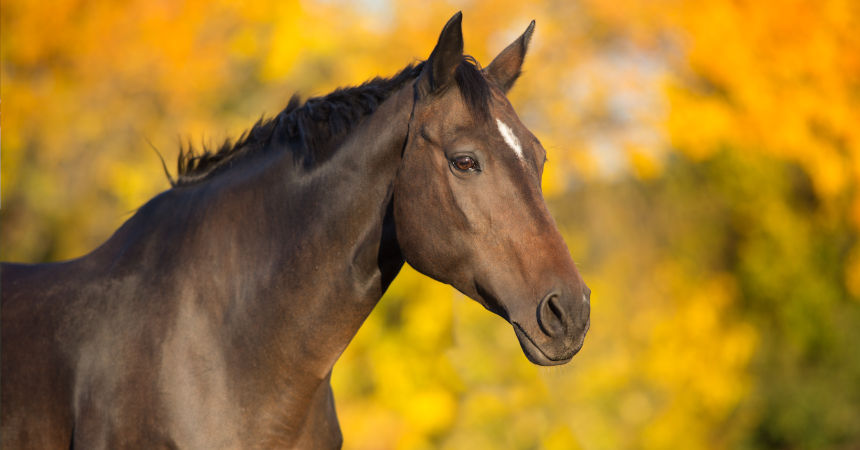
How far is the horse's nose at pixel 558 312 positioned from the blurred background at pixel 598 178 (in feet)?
21.0

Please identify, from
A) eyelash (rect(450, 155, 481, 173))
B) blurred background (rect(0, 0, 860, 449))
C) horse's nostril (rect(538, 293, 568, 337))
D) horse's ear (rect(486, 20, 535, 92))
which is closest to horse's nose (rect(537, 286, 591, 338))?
horse's nostril (rect(538, 293, 568, 337))

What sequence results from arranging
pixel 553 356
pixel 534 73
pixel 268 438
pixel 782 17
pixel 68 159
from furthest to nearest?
pixel 782 17 → pixel 534 73 → pixel 68 159 → pixel 268 438 → pixel 553 356

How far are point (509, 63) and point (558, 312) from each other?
1.17 metres

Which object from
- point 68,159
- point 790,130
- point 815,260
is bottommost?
point 815,260

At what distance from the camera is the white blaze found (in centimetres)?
256

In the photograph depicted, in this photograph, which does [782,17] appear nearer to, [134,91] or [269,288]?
[134,91]

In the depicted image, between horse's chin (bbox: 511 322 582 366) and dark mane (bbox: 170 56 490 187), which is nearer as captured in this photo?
horse's chin (bbox: 511 322 582 366)

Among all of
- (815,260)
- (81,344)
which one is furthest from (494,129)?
(815,260)

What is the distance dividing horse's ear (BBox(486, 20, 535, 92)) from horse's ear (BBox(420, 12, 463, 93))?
0.44 metres

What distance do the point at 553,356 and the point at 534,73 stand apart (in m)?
10.7

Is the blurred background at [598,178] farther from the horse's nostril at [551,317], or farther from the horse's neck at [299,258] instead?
the horse's nostril at [551,317]

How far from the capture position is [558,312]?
237 centimetres

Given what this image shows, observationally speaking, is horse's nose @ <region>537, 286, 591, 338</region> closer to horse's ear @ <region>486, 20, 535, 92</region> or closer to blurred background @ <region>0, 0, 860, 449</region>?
horse's ear @ <region>486, 20, 535, 92</region>

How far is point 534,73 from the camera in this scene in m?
12.6
